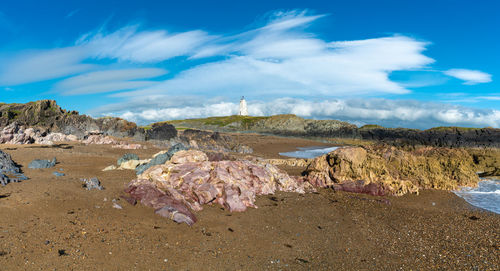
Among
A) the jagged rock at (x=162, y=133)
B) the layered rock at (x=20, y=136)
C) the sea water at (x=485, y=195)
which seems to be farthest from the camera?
the jagged rock at (x=162, y=133)

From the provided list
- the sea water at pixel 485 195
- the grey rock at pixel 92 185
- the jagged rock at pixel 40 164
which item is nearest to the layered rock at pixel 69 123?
the jagged rock at pixel 40 164

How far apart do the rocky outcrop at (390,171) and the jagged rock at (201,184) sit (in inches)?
139

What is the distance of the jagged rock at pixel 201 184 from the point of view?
13.3 meters

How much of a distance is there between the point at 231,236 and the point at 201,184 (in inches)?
178

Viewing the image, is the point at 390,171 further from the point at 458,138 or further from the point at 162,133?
the point at 458,138

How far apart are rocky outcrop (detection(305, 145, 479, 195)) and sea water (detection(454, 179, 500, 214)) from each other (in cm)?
81

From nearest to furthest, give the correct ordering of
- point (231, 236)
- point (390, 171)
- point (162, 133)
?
point (231, 236), point (390, 171), point (162, 133)

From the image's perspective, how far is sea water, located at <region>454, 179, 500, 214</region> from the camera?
674 inches

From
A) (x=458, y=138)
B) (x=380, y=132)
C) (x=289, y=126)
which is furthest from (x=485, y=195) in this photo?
(x=289, y=126)

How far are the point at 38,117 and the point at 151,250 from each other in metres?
60.8

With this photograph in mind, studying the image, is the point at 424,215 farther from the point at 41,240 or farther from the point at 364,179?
the point at 41,240

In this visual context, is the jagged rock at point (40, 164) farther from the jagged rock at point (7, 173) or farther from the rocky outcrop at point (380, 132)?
the rocky outcrop at point (380, 132)

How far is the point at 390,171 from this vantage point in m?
20.9

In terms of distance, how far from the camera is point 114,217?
11023mm
